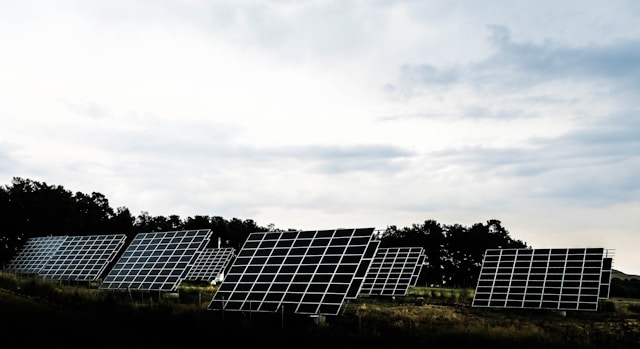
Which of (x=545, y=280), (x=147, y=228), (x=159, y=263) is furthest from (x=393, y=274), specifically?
(x=147, y=228)

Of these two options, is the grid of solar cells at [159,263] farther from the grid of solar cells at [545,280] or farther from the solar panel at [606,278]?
the solar panel at [606,278]

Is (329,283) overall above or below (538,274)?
below

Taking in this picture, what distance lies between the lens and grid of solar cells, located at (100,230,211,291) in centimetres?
4116

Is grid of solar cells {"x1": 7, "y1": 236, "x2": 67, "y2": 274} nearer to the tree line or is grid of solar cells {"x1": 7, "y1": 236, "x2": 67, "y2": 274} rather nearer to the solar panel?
the tree line

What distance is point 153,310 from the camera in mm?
27516

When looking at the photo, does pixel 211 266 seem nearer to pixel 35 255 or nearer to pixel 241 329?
pixel 35 255

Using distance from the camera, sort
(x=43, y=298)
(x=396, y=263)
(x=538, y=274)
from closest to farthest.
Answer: (x=43, y=298)
(x=538, y=274)
(x=396, y=263)

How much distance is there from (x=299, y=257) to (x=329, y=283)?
12.0ft

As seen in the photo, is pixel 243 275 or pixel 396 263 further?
pixel 396 263

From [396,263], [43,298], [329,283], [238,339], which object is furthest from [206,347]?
[396,263]

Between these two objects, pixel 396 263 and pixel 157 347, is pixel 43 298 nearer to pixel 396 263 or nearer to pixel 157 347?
pixel 157 347

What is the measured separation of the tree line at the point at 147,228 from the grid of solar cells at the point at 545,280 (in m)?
50.5

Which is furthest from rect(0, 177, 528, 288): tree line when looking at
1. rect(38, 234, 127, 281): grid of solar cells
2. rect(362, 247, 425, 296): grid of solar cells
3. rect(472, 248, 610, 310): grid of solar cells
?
rect(472, 248, 610, 310): grid of solar cells

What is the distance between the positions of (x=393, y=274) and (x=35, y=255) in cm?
4094
